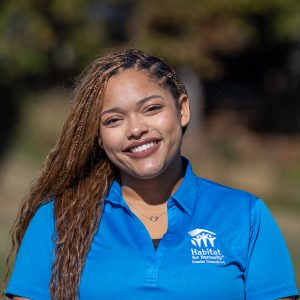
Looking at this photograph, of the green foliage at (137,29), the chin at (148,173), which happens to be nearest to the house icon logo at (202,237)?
the chin at (148,173)

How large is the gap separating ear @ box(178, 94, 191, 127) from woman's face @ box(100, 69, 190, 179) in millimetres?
68

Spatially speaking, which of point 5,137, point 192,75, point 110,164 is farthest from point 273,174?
point 110,164

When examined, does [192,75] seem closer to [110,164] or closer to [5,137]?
[5,137]

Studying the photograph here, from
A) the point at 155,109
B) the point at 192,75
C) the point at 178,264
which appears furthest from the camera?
the point at 192,75

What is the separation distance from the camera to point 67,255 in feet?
9.45

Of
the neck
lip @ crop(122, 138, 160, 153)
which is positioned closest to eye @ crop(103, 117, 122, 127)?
lip @ crop(122, 138, 160, 153)

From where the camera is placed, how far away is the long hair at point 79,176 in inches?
114

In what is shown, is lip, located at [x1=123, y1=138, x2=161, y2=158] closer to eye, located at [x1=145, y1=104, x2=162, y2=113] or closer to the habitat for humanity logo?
eye, located at [x1=145, y1=104, x2=162, y2=113]

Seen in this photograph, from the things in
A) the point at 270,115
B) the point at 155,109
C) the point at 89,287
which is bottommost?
the point at 89,287

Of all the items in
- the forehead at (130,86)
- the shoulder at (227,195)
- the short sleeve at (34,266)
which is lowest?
the short sleeve at (34,266)

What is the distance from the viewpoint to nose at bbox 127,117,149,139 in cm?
295

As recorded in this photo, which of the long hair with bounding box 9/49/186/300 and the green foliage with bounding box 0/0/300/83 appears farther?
the green foliage with bounding box 0/0/300/83

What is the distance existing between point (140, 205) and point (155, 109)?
1.24 ft

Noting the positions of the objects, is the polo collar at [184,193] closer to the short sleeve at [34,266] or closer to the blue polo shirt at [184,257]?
the blue polo shirt at [184,257]
